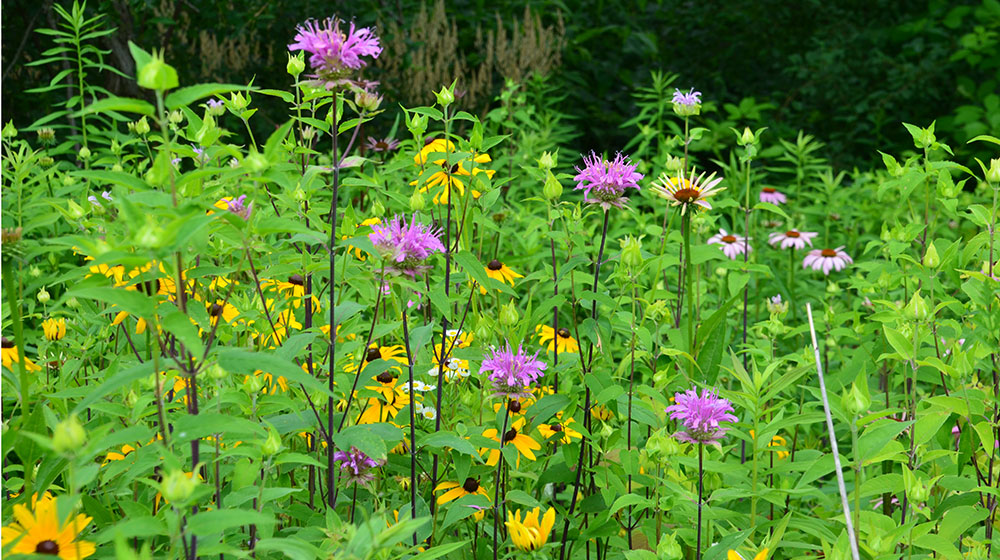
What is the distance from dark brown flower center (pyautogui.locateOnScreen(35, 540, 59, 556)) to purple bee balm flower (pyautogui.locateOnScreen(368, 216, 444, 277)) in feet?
1.62

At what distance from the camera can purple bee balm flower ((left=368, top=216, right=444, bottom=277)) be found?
115 centimetres

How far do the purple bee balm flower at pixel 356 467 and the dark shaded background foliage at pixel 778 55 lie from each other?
355 centimetres

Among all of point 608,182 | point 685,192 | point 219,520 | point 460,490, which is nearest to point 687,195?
point 685,192

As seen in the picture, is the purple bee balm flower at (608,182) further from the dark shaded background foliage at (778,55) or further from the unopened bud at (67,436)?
the dark shaded background foliage at (778,55)

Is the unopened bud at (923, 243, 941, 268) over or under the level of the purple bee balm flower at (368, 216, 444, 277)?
under

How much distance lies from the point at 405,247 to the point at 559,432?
501mm

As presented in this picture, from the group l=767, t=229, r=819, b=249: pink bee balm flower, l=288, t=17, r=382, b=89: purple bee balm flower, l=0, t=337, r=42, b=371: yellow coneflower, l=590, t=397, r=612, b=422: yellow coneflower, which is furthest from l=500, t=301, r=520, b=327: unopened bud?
l=767, t=229, r=819, b=249: pink bee balm flower

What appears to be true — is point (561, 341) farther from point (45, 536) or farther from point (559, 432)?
point (45, 536)

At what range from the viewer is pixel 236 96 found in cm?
143

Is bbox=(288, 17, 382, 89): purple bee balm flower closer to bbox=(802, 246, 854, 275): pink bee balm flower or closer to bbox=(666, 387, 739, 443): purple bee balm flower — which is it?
bbox=(666, 387, 739, 443): purple bee balm flower

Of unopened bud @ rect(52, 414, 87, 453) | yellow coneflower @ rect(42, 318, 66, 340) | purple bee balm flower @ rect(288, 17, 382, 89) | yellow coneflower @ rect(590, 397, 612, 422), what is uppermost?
purple bee balm flower @ rect(288, 17, 382, 89)

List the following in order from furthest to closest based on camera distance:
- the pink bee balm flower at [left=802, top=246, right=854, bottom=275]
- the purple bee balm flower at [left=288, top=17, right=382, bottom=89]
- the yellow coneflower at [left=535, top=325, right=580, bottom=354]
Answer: the pink bee balm flower at [left=802, top=246, right=854, bottom=275] → the yellow coneflower at [left=535, top=325, right=580, bottom=354] → the purple bee balm flower at [left=288, top=17, right=382, bottom=89]

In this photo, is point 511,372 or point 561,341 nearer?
point 511,372

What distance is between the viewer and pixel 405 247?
116 cm
